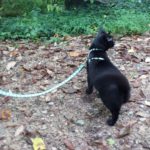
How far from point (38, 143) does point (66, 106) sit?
86 cm

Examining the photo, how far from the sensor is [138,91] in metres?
5.87

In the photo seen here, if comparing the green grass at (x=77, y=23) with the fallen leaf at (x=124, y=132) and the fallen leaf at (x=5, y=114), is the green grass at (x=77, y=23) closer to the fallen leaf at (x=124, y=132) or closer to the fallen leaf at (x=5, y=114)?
the fallen leaf at (x=5, y=114)

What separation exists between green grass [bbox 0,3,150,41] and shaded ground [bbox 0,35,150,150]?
1.14 meters

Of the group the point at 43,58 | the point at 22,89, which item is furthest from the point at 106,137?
the point at 43,58

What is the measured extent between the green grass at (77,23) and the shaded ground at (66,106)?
1.14 m

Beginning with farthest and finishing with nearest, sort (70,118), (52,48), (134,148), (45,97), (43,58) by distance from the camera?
(52,48), (43,58), (45,97), (70,118), (134,148)

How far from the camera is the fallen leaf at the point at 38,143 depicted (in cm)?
476

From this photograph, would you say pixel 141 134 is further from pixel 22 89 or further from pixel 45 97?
pixel 22 89

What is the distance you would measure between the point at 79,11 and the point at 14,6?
170 centimetres

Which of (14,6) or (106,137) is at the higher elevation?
(106,137)

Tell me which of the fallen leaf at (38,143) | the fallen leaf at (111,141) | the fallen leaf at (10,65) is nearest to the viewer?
the fallen leaf at (38,143)

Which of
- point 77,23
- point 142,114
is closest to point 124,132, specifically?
point 142,114

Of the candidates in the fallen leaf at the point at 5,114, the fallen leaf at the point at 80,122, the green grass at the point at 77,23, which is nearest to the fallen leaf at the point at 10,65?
the fallen leaf at the point at 5,114

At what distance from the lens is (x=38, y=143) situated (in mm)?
4805
